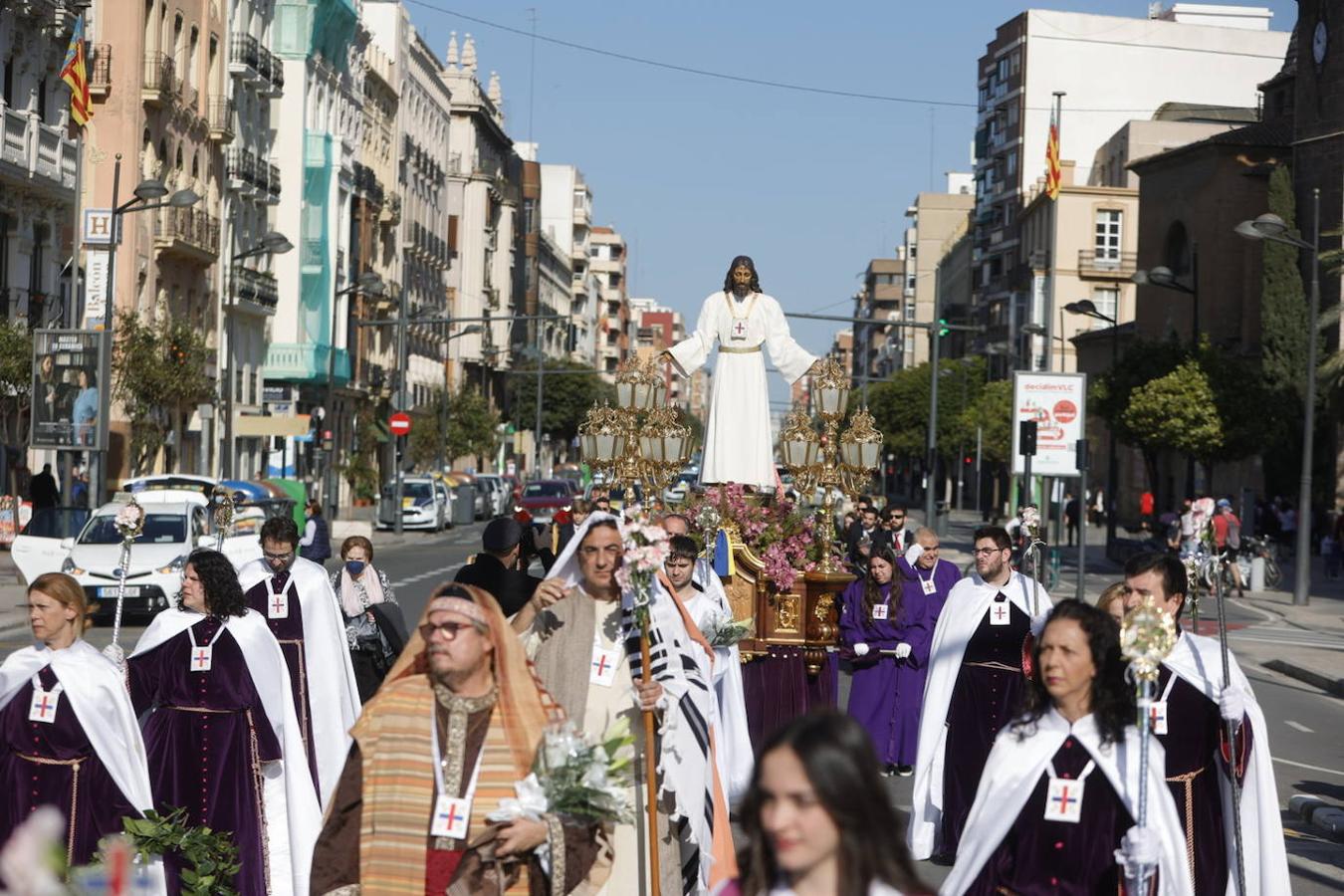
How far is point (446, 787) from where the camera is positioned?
5.80 meters

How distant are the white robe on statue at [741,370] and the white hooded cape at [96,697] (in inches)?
305

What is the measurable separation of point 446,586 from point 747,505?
9.62 metres

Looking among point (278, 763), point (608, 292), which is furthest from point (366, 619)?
point (608, 292)

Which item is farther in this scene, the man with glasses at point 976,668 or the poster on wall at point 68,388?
the poster on wall at point 68,388

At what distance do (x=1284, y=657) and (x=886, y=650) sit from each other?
12810 millimetres

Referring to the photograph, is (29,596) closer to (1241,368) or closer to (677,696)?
(677,696)

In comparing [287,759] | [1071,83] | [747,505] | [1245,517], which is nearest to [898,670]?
[747,505]

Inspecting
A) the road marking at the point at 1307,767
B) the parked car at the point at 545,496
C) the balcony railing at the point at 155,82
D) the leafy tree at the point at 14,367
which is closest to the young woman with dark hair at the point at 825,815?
the road marking at the point at 1307,767

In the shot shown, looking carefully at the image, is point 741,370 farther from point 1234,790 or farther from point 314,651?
point 1234,790

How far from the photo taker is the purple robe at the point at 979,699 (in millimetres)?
11273

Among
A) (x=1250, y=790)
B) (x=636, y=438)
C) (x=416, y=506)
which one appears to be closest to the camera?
(x=1250, y=790)

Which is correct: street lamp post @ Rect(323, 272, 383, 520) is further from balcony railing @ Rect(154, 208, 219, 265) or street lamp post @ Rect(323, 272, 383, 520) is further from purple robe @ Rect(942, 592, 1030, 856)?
purple robe @ Rect(942, 592, 1030, 856)

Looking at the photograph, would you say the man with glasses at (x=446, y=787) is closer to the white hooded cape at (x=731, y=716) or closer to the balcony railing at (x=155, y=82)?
the white hooded cape at (x=731, y=716)

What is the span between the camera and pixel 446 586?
6.09 m
